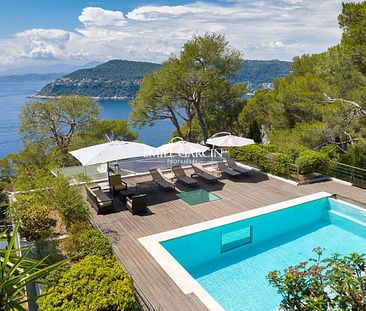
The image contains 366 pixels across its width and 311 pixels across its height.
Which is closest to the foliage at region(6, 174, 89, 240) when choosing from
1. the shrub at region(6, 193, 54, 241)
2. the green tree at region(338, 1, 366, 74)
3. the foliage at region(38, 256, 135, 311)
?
the shrub at region(6, 193, 54, 241)

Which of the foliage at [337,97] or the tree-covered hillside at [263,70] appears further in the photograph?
the tree-covered hillside at [263,70]

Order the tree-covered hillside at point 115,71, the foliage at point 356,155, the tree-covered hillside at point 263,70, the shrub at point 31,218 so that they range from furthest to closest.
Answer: the tree-covered hillside at point 115,71 < the tree-covered hillside at point 263,70 < the foliage at point 356,155 < the shrub at point 31,218

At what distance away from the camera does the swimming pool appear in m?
7.01

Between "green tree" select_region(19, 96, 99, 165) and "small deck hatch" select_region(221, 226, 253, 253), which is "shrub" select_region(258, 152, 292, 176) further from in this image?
"green tree" select_region(19, 96, 99, 165)

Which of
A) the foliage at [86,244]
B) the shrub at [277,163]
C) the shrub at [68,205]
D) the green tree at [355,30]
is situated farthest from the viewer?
the shrub at [277,163]

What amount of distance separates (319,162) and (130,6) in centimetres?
3023

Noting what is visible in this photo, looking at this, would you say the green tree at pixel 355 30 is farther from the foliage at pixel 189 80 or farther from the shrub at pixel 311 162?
the foliage at pixel 189 80

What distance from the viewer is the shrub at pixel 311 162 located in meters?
13.0

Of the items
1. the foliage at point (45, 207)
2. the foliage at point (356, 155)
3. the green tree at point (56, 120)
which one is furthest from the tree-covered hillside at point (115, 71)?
the foliage at point (45, 207)

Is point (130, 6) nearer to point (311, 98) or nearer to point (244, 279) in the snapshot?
point (311, 98)

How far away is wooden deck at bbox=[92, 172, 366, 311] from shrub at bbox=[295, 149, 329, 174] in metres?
0.75

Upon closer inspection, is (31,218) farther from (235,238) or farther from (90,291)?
(235,238)

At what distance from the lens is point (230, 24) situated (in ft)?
82.8

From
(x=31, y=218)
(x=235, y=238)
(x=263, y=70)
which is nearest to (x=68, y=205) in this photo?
(x=31, y=218)
